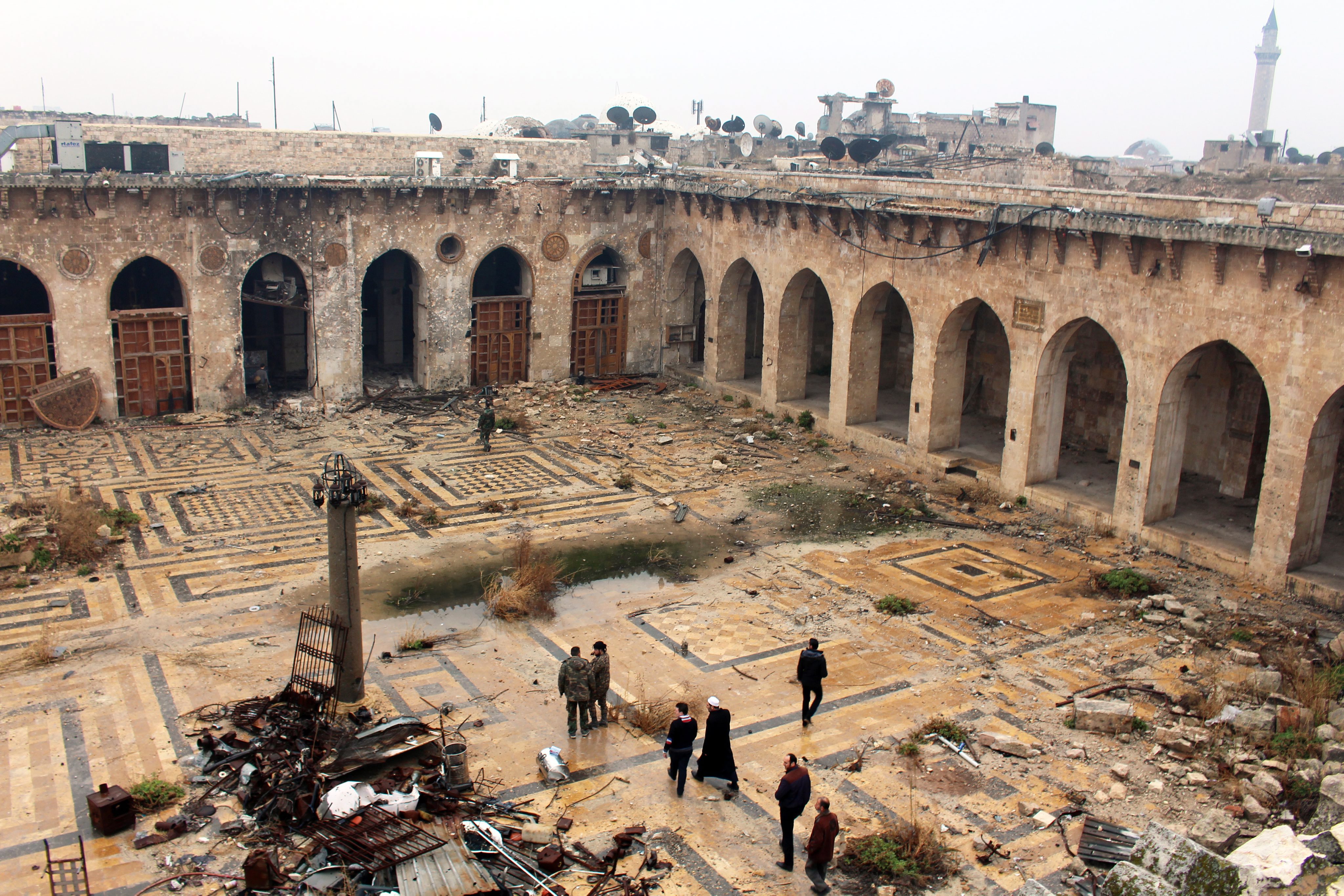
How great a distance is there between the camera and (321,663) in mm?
13516

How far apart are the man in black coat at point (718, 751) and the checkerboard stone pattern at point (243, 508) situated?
10644 mm

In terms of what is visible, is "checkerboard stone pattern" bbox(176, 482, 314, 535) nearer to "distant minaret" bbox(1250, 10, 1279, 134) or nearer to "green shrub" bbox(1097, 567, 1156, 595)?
"green shrub" bbox(1097, 567, 1156, 595)

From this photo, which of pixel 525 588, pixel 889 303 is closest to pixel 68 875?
pixel 525 588

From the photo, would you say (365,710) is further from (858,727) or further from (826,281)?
(826,281)

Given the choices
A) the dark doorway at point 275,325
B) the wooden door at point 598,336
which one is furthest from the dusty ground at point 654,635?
the wooden door at point 598,336

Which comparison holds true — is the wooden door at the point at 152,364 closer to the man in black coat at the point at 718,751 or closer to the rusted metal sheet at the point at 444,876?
the man in black coat at the point at 718,751

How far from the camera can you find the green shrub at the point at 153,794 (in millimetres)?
10906

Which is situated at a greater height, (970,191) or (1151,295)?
(970,191)

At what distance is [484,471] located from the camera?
22828 millimetres

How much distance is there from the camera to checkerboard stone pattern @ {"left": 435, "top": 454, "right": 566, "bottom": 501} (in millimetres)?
21688

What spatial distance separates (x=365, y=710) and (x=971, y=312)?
49.6 ft

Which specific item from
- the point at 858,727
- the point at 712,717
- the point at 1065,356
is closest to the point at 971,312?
the point at 1065,356

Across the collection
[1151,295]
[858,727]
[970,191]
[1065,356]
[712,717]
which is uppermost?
[970,191]

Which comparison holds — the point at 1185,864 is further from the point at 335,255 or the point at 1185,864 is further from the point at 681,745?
the point at 335,255
